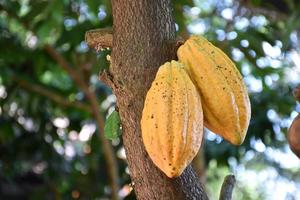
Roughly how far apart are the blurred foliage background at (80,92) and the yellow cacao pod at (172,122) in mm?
921

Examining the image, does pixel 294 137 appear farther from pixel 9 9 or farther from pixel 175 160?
pixel 9 9

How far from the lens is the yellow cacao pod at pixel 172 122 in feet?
2.73

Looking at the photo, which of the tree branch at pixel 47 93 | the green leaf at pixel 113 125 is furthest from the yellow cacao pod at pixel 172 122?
the tree branch at pixel 47 93

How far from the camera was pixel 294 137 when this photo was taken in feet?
3.63

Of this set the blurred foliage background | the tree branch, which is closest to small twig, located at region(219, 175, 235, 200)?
the blurred foliage background

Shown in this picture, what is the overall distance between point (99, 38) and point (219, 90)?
0.23 meters

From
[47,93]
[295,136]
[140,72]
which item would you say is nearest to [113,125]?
[140,72]

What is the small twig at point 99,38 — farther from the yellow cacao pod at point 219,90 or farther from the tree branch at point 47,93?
the tree branch at point 47,93

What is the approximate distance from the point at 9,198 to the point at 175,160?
111 inches

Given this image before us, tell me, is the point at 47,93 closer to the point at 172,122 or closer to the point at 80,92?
the point at 80,92

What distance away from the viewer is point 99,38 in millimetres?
1024

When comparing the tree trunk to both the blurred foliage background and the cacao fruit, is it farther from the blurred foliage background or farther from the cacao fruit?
the blurred foliage background

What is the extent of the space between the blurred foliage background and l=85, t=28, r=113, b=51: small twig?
2.54 feet


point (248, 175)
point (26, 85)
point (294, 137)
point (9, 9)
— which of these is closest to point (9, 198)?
point (26, 85)
